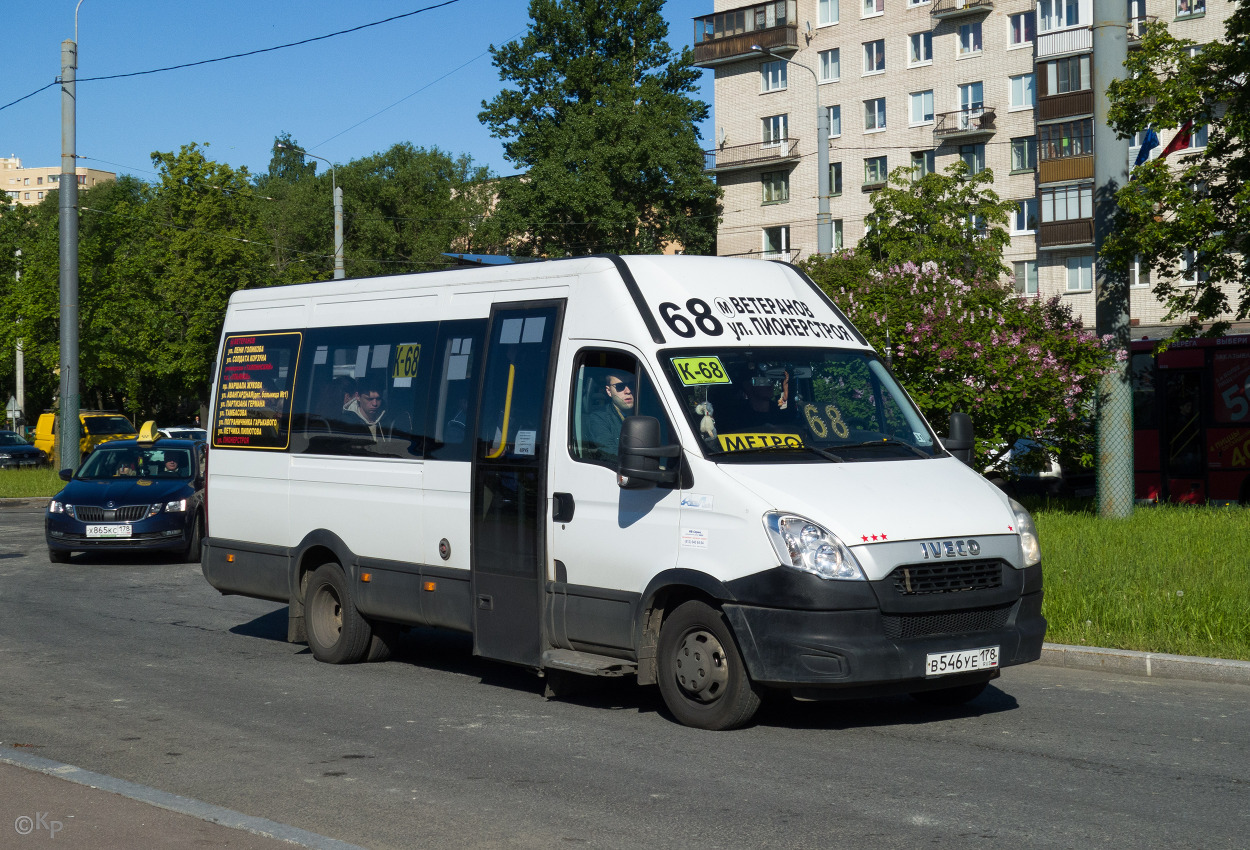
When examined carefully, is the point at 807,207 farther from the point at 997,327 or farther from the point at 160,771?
the point at 160,771

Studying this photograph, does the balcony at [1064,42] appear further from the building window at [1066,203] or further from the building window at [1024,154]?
the building window at [1066,203]

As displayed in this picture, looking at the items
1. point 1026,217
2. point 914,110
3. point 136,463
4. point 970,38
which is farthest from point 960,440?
point 914,110

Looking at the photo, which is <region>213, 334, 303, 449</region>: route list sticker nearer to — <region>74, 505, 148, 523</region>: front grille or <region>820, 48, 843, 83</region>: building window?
<region>74, 505, 148, 523</region>: front grille

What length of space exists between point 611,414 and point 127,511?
36.3 feet

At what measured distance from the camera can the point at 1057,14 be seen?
2137 inches

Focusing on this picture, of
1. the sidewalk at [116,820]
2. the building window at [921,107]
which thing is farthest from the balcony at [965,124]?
the sidewalk at [116,820]

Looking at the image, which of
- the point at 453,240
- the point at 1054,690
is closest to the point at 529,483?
the point at 1054,690

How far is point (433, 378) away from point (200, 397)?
59742 millimetres

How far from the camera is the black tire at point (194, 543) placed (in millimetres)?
17688

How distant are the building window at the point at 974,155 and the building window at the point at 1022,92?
2044mm

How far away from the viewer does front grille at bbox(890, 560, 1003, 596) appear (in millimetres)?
7004

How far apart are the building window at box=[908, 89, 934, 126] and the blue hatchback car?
150 feet

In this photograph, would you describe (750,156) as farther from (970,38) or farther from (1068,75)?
(1068,75)

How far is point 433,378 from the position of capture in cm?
938
